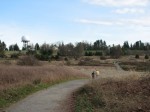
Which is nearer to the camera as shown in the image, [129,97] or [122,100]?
[122,100]


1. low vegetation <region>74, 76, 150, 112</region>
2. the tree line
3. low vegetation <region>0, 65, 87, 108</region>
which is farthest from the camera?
the tree line

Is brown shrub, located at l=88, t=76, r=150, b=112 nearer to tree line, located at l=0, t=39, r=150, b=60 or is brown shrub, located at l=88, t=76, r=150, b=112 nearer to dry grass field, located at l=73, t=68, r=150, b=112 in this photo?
dry grass field, located at l=73, t=68, r=150, b=112

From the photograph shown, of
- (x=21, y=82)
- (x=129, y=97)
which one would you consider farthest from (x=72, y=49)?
(x=129, y=97)

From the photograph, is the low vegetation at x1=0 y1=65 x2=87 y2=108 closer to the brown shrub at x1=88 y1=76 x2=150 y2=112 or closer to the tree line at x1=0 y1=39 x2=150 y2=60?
the brown shrub at x1=88 y1=76 x2=150 y2=112

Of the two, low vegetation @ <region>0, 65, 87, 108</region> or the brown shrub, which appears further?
low vegetation @ <region>0, 65, 87, 108</region>

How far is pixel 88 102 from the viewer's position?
17.4 m

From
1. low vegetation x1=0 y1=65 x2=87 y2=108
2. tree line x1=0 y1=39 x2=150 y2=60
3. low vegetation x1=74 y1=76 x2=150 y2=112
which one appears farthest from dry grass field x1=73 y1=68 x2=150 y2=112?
tree line x1=0 y1=39 x2=150 y2=60

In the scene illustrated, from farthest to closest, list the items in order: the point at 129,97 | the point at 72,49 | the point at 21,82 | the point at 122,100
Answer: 1. the point at 72,49
2. the point at 21,82
3. the point at 129,97
4. the point at 122,100

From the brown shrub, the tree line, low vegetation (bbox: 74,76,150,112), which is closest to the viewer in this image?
the brown shrub

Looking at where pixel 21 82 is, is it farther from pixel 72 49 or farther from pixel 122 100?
pixel 72 49

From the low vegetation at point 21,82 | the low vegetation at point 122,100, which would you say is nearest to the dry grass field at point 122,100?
the low vegetation at point 122,100

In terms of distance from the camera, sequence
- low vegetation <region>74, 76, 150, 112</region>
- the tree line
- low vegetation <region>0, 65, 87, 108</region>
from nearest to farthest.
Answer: low vegetation <region>74, 76, 150, 112</region>, low vegetation <region>0, 65, 87, 108</region>, the tree line

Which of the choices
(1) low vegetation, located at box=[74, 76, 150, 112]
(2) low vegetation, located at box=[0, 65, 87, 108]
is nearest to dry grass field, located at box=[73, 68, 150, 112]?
(1) low vegetation, located at box=[74, 76, 150, 112]

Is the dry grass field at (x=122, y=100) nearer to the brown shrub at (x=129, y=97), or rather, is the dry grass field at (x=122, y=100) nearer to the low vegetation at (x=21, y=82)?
the brown shrub at (x=129, y=97)
